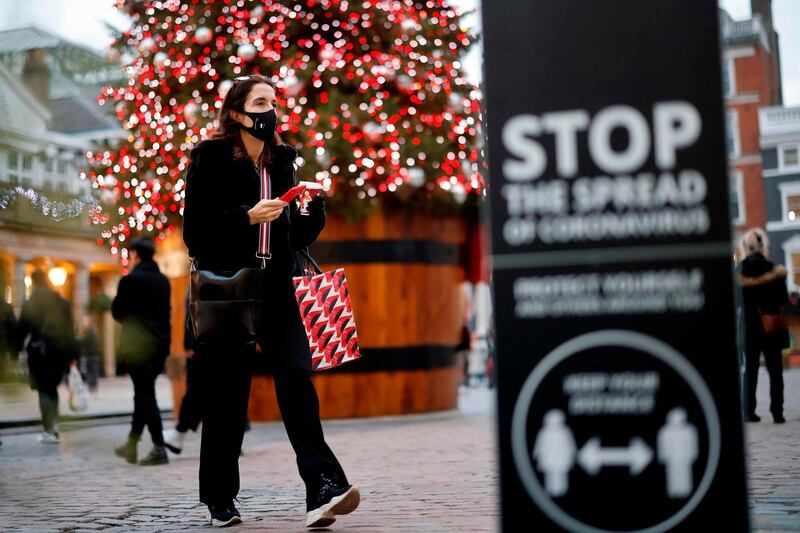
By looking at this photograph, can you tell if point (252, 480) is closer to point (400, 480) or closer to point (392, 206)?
point (400, 480)

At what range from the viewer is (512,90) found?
2121 mm

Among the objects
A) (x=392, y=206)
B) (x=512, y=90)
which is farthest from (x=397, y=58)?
(x=512, y=90)

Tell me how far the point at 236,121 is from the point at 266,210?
20.1 inches

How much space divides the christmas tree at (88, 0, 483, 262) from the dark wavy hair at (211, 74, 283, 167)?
18.0 feet

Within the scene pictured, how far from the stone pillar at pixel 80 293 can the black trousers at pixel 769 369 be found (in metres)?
7.85

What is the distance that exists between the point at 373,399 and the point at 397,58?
11.1 ft

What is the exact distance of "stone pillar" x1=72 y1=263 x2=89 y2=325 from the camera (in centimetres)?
135

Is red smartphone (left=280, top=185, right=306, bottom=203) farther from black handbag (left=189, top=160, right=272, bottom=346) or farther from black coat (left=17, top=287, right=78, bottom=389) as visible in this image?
black coat (left=17, top=287, right=78, bottom=389)

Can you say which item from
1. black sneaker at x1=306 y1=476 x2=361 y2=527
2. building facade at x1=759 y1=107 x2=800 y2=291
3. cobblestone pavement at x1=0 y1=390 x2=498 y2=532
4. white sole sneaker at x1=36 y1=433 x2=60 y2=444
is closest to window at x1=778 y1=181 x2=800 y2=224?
building facade at x1=759 y1=107 x2=800 y2=291

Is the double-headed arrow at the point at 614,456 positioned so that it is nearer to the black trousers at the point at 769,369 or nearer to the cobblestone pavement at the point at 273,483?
the cobblestone pavement at the point at 273,483

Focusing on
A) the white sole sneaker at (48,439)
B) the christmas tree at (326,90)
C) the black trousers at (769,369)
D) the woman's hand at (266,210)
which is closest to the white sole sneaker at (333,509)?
the woman's hand at (266,210)

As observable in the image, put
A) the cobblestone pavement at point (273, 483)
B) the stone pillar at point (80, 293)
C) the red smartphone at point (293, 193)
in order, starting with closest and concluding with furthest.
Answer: the stone pillar at point (80, 293)
the red smartphone at point (293, 193)
the cobblestone pavement at point (273, 483)

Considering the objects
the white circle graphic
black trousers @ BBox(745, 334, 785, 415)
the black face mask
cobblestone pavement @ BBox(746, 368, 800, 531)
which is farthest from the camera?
black trousers @ BBox(745, 334, 785, 415)

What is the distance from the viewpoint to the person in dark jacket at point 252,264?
4.02 meters
